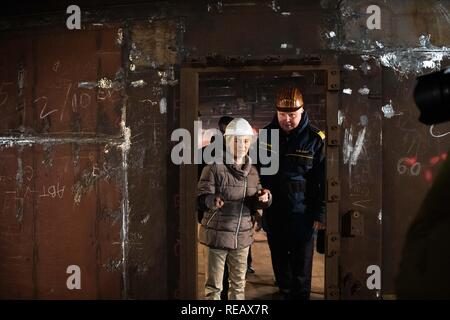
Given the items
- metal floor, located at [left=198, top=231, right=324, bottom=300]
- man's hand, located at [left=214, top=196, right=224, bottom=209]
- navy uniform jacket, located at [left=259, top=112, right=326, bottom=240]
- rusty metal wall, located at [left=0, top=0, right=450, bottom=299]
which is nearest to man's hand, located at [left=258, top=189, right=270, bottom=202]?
man's hand, located at [left=214, top=196, right=224, bottom=209]

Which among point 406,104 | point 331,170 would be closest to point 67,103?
point 331,170

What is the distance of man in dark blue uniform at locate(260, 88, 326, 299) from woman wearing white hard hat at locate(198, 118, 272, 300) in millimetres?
600

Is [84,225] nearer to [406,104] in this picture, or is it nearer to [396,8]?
[406,104]

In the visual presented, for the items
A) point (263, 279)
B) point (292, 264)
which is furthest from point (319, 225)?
point (263, 279)

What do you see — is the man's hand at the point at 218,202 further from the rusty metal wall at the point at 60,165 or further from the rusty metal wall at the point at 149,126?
the rusty metal wall at the point at 60,165

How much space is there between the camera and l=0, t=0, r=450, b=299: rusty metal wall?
3703mm

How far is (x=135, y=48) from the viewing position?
3879 millimetres

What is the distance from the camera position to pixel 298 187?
4.32m

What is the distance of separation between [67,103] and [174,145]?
4.23ft

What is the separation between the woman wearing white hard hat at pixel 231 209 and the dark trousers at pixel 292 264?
28.9 inches
